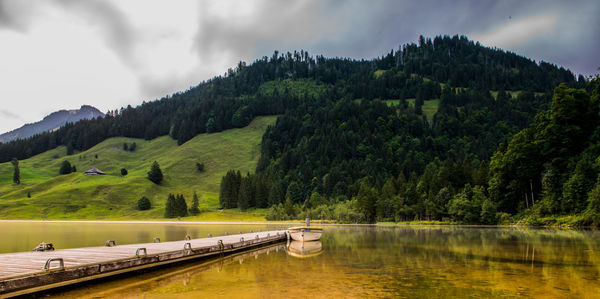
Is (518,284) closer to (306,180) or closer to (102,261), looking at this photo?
(102,261)

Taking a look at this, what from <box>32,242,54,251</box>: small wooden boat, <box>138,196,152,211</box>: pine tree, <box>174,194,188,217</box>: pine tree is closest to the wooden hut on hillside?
<box>138,196,152,211</box>: pine tree

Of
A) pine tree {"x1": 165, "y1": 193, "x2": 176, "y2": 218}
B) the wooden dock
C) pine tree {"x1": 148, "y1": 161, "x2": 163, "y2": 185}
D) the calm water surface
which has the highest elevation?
pine tree {"x1": 148, "y1": 161, "x2": 163, "y2": 185}

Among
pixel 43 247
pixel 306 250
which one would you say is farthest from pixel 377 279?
pixel 43 247

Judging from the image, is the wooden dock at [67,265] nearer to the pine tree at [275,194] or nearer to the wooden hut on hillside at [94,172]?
the pine tree at [275,194]

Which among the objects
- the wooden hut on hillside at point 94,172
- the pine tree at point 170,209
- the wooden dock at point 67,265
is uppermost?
the wooden hut on hillside at point 94,172

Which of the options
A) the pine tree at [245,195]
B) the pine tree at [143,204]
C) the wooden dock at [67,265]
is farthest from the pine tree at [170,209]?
the wooden dock at [67,265]

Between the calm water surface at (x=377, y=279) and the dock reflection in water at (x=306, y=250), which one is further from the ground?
the calm water surface at (x=377, y=279)

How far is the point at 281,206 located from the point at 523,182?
237ft

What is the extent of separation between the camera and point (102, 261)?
18672 millimetres

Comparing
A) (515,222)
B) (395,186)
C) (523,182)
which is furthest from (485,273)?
(395,186)

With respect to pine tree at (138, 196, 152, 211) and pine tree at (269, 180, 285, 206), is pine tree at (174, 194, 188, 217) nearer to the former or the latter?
pine tree at (138, 196, 152, 211)

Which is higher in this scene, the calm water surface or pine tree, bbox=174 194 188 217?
the calm water surface

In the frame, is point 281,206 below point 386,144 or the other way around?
below

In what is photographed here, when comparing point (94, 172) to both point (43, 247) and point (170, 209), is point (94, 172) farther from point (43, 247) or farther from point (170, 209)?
point (43, 247)
